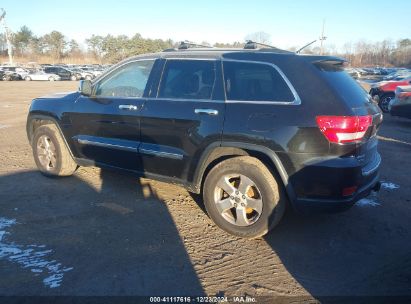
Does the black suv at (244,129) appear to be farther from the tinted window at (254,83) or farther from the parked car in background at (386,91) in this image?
the parked car in background at (386,91)

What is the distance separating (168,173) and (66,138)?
185cm

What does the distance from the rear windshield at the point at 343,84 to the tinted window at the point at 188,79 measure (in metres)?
1.14

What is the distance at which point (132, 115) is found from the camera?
441cm

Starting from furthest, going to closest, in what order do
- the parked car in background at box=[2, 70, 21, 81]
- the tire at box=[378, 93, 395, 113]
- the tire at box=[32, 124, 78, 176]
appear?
1. the parked car in background at box=[2, 70, 21, 81]
2. the tire at box=[378, 93, 395, 113]
3. the tire at box=[32, 124, 78, 176]

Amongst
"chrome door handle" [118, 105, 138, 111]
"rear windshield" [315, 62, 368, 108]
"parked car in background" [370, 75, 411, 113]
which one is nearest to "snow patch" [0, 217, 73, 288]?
"chrome door handle" [118, 105, 138, 111]

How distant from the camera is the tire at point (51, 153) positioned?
5363 mm

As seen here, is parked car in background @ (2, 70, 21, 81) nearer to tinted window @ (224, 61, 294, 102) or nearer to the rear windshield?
tinted window @ (224, 61, 294, 102)

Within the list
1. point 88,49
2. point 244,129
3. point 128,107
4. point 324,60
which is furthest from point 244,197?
point 88,49

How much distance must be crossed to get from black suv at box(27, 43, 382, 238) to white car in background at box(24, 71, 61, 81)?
40.1 meters

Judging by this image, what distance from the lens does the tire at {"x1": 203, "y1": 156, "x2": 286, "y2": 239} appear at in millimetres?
3660

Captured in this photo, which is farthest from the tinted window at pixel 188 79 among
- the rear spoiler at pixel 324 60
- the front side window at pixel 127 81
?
the rear spoiler at pixel 324 60

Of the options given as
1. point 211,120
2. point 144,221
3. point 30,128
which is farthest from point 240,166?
point 30,128

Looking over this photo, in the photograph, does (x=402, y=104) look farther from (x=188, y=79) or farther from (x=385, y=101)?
(x=188, y=79)

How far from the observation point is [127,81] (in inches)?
184
